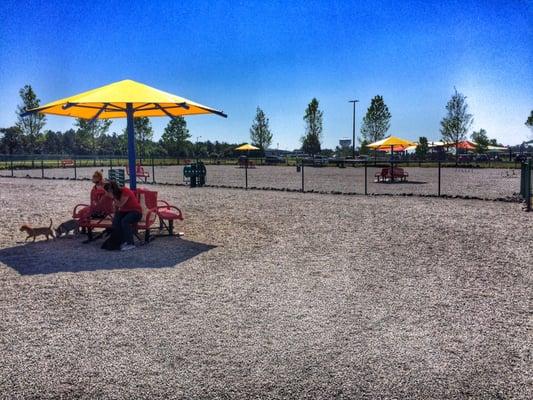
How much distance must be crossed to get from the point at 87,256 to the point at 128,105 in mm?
3233

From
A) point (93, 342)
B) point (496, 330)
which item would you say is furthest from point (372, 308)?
point (93, 342)

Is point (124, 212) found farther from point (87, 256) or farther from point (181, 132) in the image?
point (181, 132)

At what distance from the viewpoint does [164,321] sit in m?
4.48

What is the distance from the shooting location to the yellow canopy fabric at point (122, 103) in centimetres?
784

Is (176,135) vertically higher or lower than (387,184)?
higher

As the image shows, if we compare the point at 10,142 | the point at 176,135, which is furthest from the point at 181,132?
the point at 10,142

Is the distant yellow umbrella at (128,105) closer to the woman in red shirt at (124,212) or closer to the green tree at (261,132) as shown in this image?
the woman in red shirt at (124,212)

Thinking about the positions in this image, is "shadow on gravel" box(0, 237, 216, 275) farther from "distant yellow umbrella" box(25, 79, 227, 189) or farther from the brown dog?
"distant yellow umbrella" box(25, 79, 227, 189)

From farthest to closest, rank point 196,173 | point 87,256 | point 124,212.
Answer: point 196,173
point 124,212
point 87,256

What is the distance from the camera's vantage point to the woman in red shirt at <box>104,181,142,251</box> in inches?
303

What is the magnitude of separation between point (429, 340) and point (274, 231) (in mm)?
5477

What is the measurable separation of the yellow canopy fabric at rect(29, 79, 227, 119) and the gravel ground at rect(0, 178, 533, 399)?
250 cm

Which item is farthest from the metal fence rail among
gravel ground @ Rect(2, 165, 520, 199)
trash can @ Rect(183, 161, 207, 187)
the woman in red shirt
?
the woman in red shirt

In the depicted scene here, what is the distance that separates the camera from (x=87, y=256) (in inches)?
285
